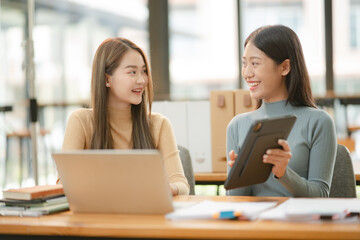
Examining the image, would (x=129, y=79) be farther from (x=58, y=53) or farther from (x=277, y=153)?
(x=58, y=53)

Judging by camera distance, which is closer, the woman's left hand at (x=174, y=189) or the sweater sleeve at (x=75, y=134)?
the woman's left hand at (x=174, y=189)

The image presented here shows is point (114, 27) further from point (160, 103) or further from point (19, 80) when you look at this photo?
point (160, 103)

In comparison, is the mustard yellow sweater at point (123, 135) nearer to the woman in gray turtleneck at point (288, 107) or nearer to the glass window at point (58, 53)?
the woman in gray turtleneck at point (288, 107)

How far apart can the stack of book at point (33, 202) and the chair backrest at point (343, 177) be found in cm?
105

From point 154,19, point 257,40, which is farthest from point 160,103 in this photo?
point 154,19

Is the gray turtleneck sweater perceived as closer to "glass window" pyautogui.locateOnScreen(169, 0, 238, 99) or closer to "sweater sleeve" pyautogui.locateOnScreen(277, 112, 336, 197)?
"sweater sleeve" pyautogui.locateOnScreen(277, 112, 336, 197)

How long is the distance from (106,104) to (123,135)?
14cm

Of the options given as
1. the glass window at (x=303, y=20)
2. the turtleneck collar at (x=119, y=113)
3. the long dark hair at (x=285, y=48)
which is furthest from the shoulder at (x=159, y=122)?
the glass window at (x=303, y=20)

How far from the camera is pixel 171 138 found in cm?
223

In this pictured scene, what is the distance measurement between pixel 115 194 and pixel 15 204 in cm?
33

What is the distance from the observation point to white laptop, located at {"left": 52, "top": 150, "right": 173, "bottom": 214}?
1423 mm

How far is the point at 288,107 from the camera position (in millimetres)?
2090

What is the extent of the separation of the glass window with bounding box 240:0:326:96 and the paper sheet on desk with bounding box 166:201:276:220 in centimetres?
448

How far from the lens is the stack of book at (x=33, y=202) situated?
1.58 metres
